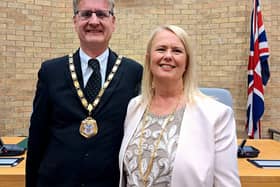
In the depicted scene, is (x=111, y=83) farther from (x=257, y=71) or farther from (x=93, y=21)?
(x=257, y=71)

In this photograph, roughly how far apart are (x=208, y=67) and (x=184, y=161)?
13.6ft

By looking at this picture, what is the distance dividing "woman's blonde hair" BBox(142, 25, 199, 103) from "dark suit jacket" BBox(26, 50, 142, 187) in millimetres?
84

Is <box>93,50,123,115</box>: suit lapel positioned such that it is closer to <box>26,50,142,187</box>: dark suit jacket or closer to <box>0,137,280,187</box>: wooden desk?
<box>26,50,142,187</box>: dark suit jacket

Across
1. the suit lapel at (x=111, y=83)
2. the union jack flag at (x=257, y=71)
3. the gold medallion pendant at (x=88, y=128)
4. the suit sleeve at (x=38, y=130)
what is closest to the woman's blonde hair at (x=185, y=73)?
the suit lapel at (x=111, y=83)

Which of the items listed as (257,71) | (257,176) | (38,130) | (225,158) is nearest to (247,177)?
(257,176)

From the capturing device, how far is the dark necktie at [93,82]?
1520 mm

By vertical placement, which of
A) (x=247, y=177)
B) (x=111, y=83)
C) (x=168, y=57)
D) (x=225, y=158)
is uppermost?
(x=168, y=57)

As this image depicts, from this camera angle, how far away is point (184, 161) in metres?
1.31

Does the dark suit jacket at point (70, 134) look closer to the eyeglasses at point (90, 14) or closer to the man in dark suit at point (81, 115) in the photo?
the man in dark suit at point (81, 115)

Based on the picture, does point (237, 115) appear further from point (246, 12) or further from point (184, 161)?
point (184, 161)

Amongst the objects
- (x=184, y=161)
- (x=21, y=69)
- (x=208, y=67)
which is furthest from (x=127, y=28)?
(x=184, y=161)

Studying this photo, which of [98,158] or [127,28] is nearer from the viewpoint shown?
[98,158]

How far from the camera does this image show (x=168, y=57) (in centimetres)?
143

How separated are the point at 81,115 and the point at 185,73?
0.48m
